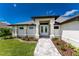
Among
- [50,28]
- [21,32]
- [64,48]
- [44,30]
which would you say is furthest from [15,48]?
[64,48]

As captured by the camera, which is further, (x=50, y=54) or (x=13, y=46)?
(x=13, y=46)

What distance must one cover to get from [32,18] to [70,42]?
87.5 inches

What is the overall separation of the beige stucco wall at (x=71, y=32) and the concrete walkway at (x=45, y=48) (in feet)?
2.50

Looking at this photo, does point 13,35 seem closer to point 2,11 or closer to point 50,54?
point 2,11

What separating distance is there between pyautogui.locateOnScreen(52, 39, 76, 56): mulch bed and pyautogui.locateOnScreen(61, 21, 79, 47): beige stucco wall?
0.22m

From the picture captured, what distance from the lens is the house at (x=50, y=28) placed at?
7.57m

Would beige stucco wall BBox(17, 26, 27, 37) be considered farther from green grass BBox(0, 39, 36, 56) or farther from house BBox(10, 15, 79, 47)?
green grass BBox(0, 39, 36, 56)

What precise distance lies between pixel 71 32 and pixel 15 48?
2.90 m

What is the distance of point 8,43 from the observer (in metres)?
7.73

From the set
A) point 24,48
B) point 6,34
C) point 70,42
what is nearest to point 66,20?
point 70,42

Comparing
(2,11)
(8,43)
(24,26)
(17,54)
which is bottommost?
(17,54)

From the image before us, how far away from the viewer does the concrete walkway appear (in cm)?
728

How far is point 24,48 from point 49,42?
1295 millimetres

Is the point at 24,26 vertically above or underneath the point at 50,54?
above
